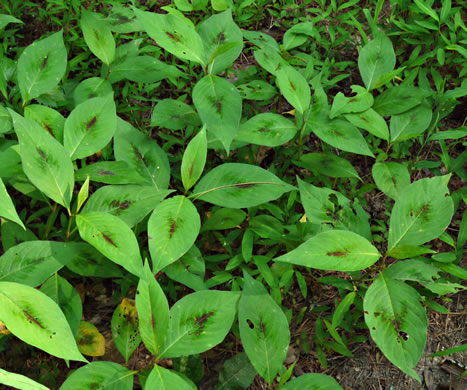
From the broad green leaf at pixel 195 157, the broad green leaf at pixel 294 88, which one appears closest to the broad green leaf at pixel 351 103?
the broad green leaf at pixel 294 88

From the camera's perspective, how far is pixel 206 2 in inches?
110

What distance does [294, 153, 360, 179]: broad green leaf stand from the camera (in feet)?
7.29

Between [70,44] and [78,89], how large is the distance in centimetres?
73

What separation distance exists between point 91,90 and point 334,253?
5.07 ft

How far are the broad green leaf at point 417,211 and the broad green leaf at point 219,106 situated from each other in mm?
803

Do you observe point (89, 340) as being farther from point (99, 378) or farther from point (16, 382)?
point (16, 382)

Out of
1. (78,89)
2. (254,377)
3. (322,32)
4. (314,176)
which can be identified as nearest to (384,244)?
(314,176)

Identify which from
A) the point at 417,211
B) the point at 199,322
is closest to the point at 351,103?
the point at 417,211

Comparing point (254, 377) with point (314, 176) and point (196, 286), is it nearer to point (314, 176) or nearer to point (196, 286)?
point (196, 286)

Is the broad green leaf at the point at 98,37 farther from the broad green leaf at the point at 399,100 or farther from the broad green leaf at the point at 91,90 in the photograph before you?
the broad green leaf at the point at 399,100

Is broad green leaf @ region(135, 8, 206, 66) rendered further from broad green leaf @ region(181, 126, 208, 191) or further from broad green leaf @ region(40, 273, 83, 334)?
broad green leaf @ region(40, 273, 83, 334)

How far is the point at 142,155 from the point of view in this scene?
80.5 inches

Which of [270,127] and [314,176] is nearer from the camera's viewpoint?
[270,127]

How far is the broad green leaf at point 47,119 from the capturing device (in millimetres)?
1990
